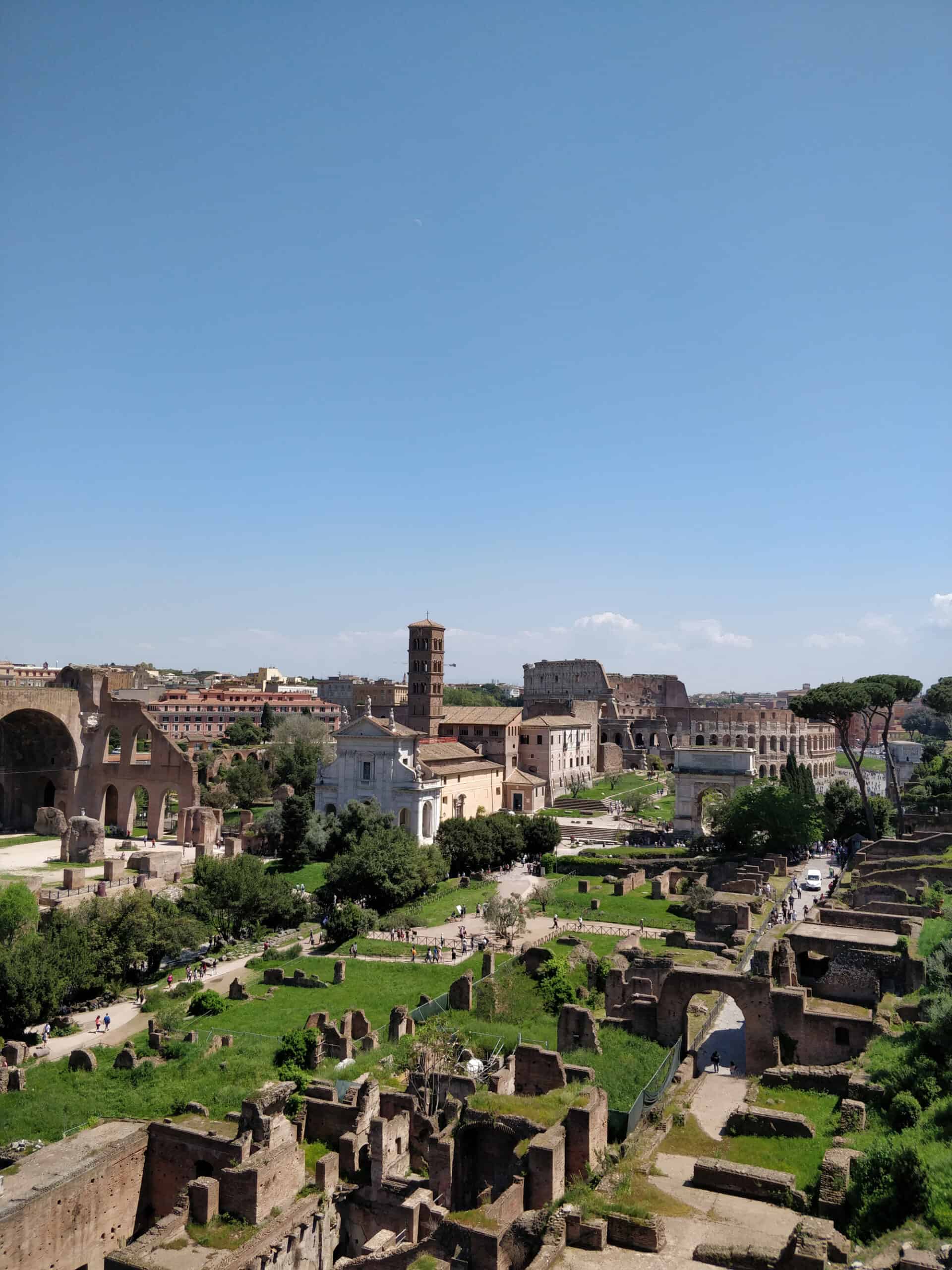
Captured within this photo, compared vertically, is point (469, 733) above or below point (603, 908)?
above

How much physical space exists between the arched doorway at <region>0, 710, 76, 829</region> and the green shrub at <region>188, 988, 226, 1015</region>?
4001cm

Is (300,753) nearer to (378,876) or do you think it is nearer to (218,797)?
(218,797)

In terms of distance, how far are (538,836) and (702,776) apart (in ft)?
40.7

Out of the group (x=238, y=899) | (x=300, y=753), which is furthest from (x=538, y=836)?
(x=300, y=753)

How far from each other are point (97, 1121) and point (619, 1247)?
12537mm

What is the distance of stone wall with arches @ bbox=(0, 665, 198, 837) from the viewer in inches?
2485

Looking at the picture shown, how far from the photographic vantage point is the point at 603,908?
40656 millimetres

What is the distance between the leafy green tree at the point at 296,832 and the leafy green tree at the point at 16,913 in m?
15.6

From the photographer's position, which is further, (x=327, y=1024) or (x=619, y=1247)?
(x=327, y=1024)

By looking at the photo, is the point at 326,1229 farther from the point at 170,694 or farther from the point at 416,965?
the point at 170,694

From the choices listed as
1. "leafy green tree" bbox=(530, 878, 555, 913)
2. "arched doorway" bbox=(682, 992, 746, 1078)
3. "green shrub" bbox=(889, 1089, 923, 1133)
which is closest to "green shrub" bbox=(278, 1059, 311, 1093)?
"arched doorway" bbox=(682, 992, 746, 1078)

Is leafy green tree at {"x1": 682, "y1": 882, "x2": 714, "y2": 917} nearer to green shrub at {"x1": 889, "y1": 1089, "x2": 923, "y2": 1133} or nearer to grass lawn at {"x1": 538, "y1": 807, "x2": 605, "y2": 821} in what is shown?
green shrub at {"x1": 889, "y1": 1089, "x2": 923, "y2": 1133}

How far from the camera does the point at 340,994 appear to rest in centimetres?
3070

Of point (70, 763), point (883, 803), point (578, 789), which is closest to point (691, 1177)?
point (883, 803)
